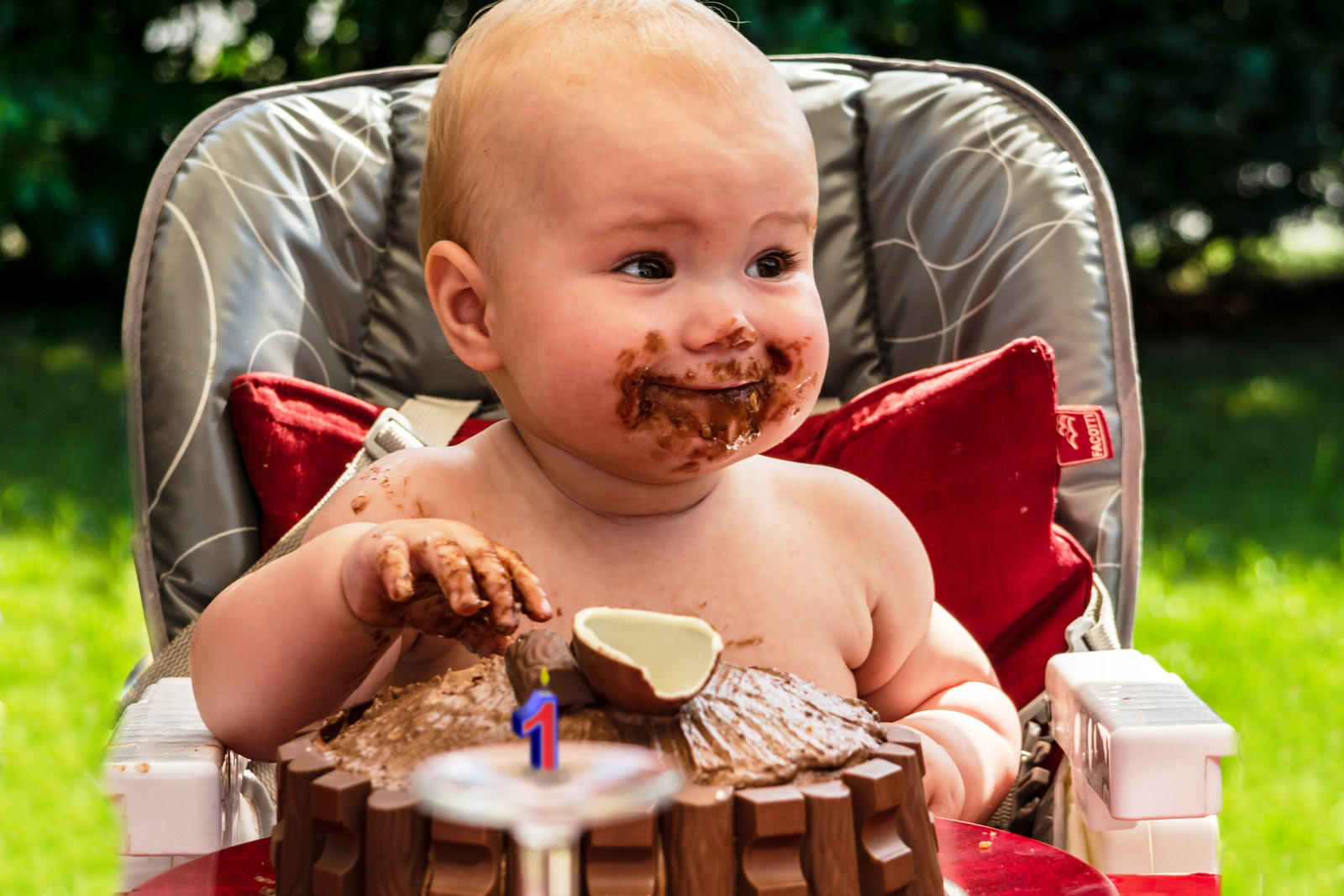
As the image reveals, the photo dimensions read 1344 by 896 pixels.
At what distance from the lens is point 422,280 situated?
1.68 m

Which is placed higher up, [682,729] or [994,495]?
[682,729]

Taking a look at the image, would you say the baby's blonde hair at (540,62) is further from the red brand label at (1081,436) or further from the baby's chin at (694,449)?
the red brand label at (1081,436)

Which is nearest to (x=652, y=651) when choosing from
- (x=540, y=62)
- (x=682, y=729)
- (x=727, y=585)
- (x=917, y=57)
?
(x=682, y=729)

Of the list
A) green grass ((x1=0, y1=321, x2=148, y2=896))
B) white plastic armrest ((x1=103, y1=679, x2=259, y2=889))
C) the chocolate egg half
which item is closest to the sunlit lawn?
green grass ((x1=0, y1=321, x2=148, y2=896))

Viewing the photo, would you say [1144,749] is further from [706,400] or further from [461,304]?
[461,304]

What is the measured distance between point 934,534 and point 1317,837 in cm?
89

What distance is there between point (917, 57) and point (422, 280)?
2942mm

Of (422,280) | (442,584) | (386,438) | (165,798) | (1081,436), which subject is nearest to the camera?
(442,584)

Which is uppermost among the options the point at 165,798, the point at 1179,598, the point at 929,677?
the point at 165,798

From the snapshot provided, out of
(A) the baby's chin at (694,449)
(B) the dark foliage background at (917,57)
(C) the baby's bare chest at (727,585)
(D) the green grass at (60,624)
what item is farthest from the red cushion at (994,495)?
(B) the dark foliage background at (917,57)

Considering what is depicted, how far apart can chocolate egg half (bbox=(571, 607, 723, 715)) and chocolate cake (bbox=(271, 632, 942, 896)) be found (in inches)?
0.5

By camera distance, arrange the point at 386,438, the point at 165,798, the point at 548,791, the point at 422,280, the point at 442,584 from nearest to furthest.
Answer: the point at 548,791, the point at 442,584, the point at 165,798, the point at 386,438, the point at 422,280

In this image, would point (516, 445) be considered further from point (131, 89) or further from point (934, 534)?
point (131, 89)

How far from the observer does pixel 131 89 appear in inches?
174
